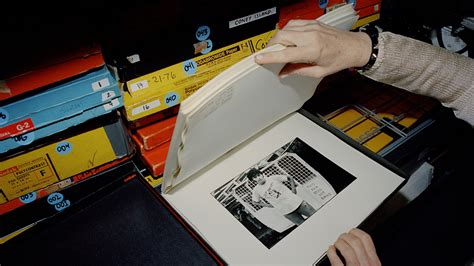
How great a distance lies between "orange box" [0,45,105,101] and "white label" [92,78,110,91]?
38mm

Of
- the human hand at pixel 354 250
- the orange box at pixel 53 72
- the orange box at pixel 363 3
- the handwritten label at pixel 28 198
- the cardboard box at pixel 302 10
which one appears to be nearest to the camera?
the orange box at pixel 53 72

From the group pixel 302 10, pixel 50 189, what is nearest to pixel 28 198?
pixel 50 189

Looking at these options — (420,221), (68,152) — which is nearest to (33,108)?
(68,152)

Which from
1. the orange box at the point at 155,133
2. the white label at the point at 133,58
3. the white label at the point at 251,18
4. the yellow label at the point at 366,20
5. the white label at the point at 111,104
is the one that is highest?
the white label at the point at 251,18

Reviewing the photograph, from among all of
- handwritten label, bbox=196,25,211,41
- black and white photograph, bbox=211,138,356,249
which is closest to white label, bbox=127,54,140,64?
handwritten label, bbox=196,25,211,41

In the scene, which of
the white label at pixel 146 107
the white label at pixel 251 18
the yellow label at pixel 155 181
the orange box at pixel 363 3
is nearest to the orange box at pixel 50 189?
the yellow label at pixel 155 181

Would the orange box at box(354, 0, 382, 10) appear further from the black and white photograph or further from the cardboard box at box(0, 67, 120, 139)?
the cardboard box at box(0, 67, 120, 139)

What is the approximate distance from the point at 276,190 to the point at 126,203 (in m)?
0.37

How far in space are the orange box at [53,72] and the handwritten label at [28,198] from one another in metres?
0.31

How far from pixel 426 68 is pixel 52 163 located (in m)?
0.96

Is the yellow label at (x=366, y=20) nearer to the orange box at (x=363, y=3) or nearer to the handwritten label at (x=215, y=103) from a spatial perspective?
the orange box at (x=363, y=3)

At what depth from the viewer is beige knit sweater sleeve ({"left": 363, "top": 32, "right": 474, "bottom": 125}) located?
2.93ft

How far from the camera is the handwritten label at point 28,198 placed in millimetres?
889

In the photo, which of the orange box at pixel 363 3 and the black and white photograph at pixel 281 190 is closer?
the black and white photograph at pixel 281 190
